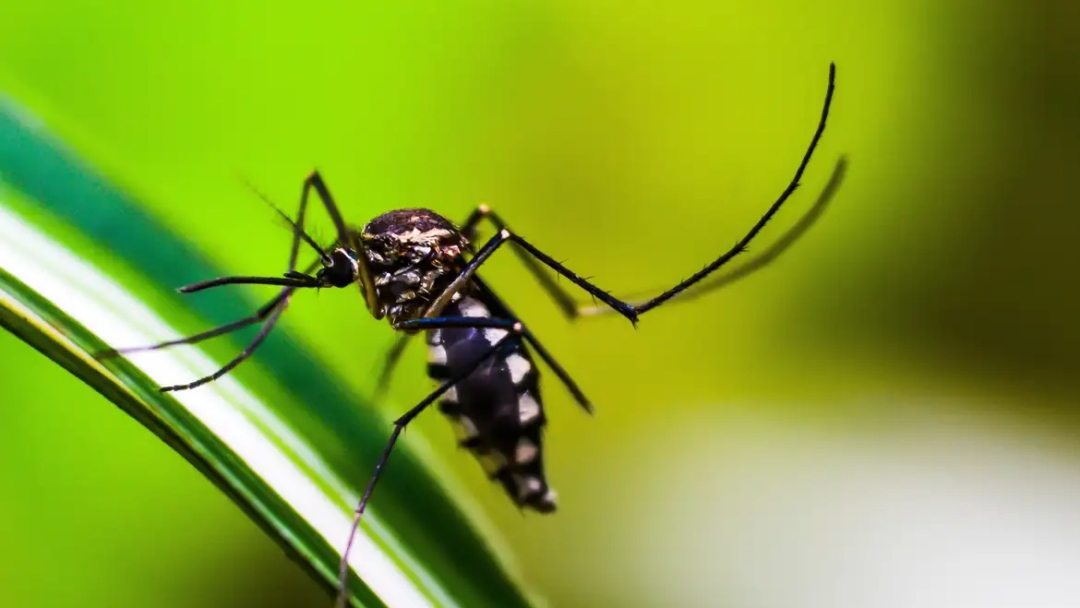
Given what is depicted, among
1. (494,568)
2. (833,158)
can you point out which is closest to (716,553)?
(833,158)

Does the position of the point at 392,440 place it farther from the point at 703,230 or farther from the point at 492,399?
the point at 703,230

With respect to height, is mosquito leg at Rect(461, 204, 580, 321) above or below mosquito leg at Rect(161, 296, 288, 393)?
below

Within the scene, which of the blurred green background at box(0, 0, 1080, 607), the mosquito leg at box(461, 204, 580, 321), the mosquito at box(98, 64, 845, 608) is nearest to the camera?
the mosquito at box(98, 64, 845, 608)

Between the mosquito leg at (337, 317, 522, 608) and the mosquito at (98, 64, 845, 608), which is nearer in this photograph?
the mosquito leg at (337, 317, 522, 608)

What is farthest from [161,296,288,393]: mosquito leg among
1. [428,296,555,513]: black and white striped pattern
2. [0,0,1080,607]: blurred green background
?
[0,0,1080,607]: blurred green background

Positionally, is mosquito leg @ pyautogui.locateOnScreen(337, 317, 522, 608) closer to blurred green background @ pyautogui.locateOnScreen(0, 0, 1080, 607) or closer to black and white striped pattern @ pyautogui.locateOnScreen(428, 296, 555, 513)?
black and white striped pattern @ pyautogui.locateOnScreen(428, 296, 555, 513)

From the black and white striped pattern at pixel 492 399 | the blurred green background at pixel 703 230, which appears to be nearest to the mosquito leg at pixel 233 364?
the black and white striped pattern at pixel 492 399

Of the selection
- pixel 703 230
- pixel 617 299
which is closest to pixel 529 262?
pixel 617 299
